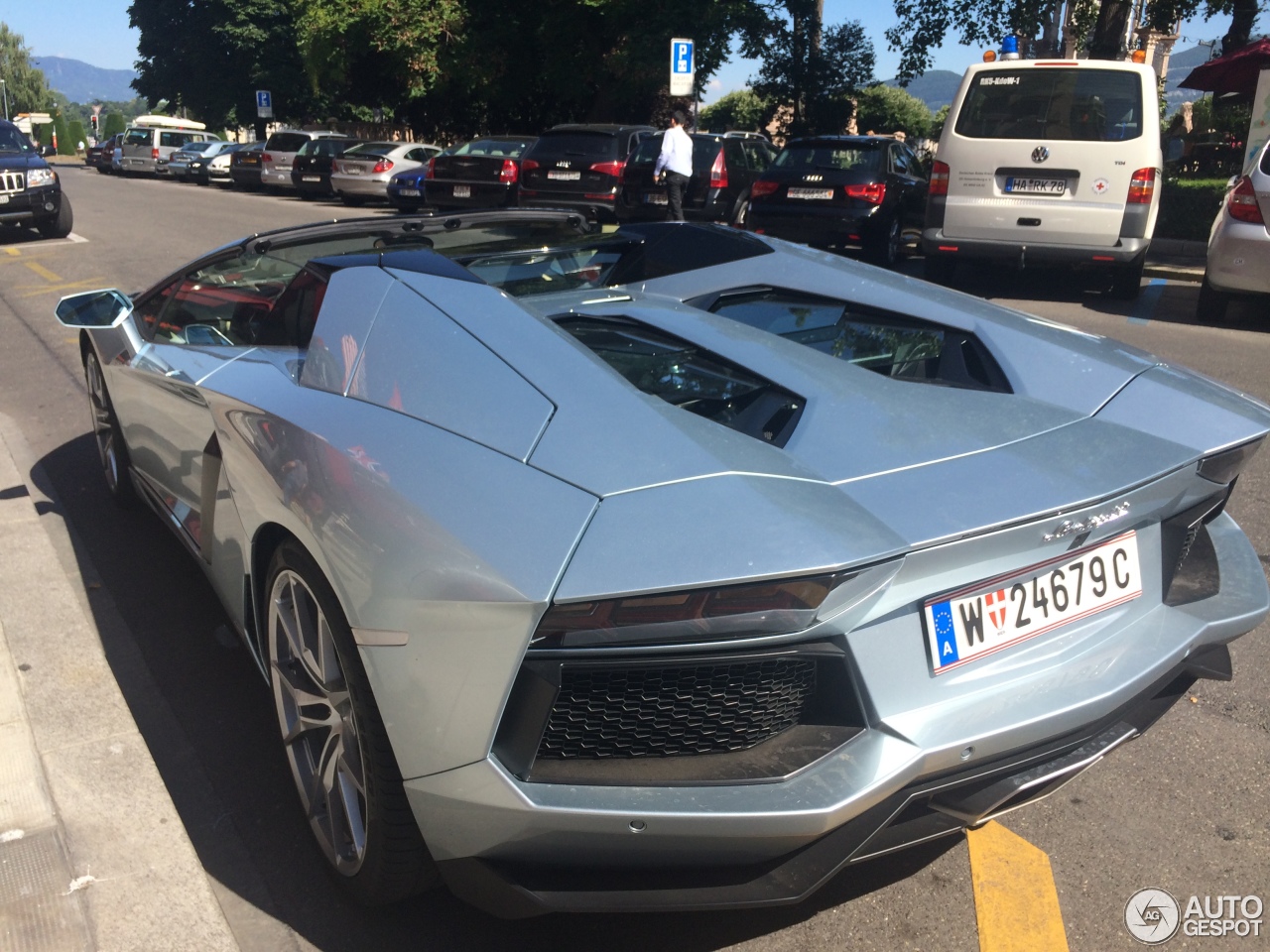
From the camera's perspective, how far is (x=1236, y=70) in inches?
814

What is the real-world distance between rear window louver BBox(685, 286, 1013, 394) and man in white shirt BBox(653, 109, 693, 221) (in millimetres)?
12095

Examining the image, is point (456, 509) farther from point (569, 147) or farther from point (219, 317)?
point (569, 147)

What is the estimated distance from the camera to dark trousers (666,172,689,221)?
15.4 meters

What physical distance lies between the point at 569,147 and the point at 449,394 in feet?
51.7

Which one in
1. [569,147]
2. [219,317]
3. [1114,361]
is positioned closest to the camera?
[1114,361]

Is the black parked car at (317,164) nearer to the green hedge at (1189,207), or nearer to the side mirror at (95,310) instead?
the green hedge at (1189,207)

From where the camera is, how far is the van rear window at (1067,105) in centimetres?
1042

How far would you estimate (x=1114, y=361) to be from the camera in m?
2.96

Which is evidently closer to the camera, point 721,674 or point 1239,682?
point 721,674

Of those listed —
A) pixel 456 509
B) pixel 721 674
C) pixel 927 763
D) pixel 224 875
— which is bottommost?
pixel 224 875

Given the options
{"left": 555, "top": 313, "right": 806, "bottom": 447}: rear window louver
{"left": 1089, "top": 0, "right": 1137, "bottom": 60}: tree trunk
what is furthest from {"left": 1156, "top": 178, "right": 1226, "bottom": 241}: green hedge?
{"left": 555, "top": 313, "right": 806, "bottom": 447}: rear window louver

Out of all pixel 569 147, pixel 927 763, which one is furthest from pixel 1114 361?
pixel 569 147

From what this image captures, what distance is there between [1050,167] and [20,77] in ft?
459

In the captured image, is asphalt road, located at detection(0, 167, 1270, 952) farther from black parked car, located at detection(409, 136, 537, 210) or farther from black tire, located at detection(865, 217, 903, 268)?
black parked car, located at detection(409, 136, 537, 210)
